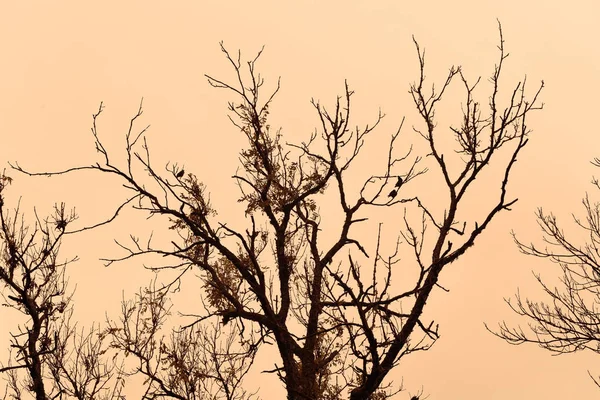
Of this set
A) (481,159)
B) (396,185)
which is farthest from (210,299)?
(481,159)

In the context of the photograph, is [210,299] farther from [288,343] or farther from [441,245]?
[441,245]

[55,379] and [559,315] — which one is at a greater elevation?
[55,379]

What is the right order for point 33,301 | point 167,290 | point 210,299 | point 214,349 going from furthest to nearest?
point 214,349 → point 33,301 → point 210,299 → point 167,290

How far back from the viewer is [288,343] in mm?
8797

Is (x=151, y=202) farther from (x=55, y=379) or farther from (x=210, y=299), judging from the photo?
(x=55, y=379)

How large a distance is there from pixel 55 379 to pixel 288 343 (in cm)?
721

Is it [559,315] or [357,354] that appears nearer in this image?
[357,354]

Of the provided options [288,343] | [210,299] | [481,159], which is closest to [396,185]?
[481,159]

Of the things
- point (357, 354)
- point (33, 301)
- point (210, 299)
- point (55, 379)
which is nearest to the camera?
point (357, 354)

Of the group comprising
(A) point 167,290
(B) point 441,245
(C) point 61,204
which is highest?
(C) point 61,204

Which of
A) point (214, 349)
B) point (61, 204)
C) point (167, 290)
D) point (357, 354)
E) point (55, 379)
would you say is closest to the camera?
point (357, 354)

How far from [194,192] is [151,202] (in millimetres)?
1114

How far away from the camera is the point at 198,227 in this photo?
29.6 feet

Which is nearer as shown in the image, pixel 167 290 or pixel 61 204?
pixel 167 290
